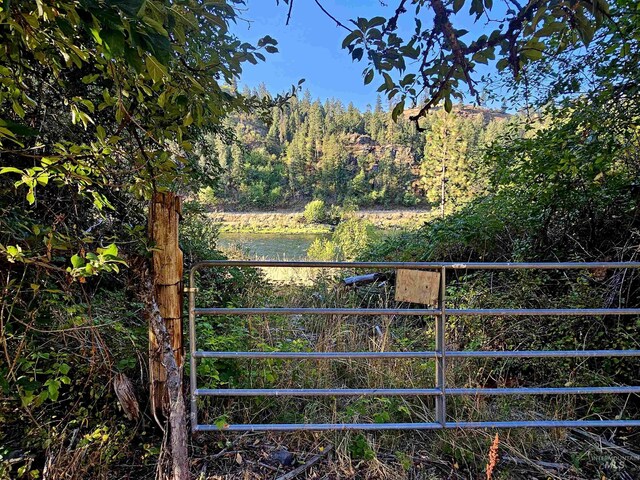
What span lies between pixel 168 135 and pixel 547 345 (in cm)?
337

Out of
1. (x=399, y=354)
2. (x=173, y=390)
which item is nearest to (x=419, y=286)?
(x=399, y=354)

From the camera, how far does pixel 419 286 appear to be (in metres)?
1.83

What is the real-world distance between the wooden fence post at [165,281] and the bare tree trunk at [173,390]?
50 mm

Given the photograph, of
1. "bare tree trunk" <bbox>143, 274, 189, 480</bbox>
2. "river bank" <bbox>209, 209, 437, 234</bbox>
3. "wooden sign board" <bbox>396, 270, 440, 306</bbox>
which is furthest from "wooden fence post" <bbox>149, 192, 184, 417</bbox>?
"river bank" <bbox>209, 209, 437, 234</bbox>

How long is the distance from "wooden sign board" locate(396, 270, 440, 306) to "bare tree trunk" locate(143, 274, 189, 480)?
3.84 feet

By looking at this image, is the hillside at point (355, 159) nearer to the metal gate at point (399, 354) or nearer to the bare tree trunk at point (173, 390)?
the metal gate at point (399, 354)

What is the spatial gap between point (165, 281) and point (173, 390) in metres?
0.50

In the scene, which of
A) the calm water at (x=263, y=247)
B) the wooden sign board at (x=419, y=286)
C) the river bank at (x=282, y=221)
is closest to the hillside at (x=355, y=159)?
the river bank at (x=282, y=221)

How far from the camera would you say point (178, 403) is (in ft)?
4.91

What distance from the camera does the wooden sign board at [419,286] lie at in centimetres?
181

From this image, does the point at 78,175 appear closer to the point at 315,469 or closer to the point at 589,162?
the point at 315,469

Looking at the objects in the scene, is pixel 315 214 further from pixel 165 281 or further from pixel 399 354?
pixel 165 281

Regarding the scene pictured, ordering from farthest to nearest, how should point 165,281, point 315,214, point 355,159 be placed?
1. point 355,159
2. point 315,214
3. point 165,281

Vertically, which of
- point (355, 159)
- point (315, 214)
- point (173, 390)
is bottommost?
point (173, 390)
